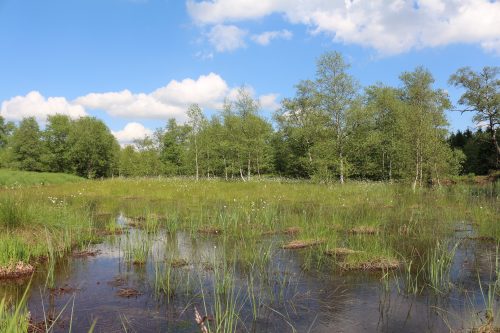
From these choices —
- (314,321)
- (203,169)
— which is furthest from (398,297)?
(203,169)

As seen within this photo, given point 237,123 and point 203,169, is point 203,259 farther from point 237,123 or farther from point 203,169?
point 203,169

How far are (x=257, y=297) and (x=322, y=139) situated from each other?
37011 millimetres

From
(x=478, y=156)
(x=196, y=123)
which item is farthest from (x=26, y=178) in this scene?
(x=478, y=156)

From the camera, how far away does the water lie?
626cm

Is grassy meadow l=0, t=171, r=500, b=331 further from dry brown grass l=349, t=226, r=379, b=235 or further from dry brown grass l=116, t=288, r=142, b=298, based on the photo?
dry brown grass l=116, t=288, r=142, b=298

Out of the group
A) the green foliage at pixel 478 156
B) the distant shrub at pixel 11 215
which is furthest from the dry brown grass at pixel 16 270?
the green foliage at pixel 478 156

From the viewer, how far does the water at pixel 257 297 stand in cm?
626

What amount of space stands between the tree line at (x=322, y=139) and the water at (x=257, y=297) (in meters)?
25.8

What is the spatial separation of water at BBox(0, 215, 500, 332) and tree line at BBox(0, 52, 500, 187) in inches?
1017

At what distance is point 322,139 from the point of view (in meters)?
43.1

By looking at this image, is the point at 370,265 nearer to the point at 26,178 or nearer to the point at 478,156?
the point at 26,178

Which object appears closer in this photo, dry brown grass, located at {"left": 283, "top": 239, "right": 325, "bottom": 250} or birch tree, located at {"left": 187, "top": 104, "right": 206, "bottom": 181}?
dry brown grass, located at {"left": 283, "top": 239, "right": 325, "bottom": 250}

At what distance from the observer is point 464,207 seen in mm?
18641

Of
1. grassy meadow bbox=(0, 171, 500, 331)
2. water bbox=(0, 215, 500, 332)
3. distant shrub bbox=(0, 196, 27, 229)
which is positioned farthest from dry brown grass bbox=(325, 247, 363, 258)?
distant shrub bbox=(0, 196, 27, 229)
